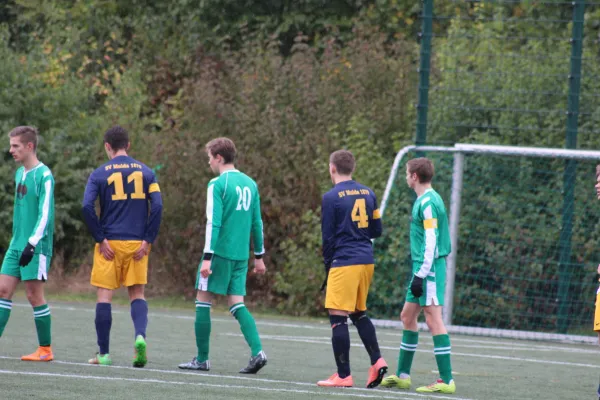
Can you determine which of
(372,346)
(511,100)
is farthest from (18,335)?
(511,100)

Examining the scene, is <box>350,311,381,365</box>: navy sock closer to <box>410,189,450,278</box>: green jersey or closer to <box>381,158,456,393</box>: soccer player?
<box>381,158,456,393</box>: soccer player

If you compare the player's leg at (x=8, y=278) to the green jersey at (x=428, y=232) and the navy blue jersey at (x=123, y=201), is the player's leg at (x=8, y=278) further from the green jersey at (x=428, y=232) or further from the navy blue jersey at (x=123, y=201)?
the green jersey at (x=428, y=232)

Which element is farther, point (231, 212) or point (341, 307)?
point (231, 212)

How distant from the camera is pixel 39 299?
8.91 meters

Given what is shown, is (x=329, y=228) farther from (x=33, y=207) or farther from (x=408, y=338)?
(x=33, y=207)

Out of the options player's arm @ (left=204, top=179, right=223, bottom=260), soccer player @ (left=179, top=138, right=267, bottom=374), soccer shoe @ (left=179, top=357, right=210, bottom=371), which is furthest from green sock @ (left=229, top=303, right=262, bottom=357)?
player's arm @ (left=204, top=179, right=223, bottom=260)

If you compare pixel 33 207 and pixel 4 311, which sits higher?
pixel 33 207

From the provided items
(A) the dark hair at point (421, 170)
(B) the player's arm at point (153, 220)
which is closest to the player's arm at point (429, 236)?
(A) the dark hair at point (421, 170)

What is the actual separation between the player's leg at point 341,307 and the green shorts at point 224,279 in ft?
2.87

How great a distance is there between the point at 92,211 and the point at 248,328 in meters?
1.53

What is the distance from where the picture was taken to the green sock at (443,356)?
8.32 meters

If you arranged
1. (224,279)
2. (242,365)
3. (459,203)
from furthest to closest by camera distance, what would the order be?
(459,203) → (242,365) → (224,279)

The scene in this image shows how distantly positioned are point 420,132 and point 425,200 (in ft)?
22.7

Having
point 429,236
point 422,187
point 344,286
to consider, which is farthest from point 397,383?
point 422,187
